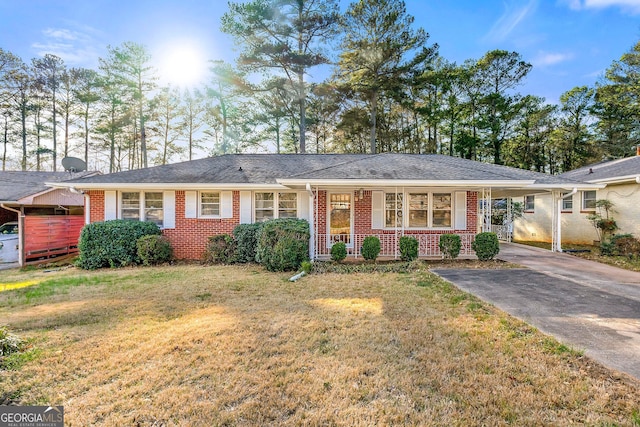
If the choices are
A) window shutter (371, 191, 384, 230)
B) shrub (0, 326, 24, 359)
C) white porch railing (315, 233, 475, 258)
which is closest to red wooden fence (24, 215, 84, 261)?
shrub (0, 326, 24, 359)

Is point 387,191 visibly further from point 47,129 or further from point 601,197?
point 47,129

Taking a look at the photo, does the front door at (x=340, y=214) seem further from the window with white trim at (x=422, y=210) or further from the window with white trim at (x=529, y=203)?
the window with white trim at (x=529, y=203)

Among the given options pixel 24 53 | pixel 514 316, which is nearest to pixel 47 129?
pixel 24 53

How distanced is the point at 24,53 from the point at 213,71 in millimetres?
14716

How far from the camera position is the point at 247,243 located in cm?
923

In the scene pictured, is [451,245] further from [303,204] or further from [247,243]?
[247,243]

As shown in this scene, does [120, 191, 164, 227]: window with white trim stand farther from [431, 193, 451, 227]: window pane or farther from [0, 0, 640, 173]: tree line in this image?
[0, 0, 640, 173]: tree line

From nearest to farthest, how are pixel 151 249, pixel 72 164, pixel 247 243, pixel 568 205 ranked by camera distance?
pixel 151 249, pixel 247 243, pixel 568 205, pixel 72 164

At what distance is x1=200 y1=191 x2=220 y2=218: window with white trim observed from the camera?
10.3 meters

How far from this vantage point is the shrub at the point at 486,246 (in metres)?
8.71

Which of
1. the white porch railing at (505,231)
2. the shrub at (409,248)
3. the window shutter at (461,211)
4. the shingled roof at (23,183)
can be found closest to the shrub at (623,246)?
the white porch railing at (505,231)

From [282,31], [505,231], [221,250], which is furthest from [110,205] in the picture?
[505,231]

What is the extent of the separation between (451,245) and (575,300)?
377 centimetres

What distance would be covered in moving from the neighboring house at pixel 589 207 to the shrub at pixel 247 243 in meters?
11.0
